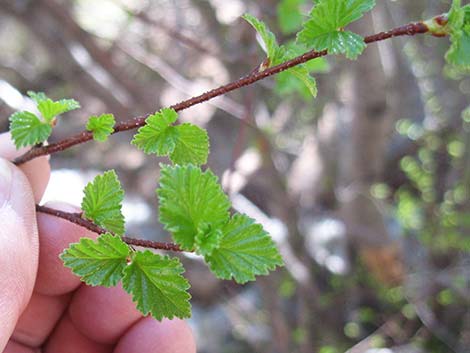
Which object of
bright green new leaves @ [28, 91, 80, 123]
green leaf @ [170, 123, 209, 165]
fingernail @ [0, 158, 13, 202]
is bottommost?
fingernail @ [0, 158, 13, 202]

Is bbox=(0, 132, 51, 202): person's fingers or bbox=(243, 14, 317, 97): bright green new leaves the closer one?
bbox=(243, 14, 317, 97): bright green new leaves

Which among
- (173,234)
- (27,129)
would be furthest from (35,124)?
(173,234)

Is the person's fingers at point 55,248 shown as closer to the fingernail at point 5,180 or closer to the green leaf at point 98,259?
the fingernail at point 5,180

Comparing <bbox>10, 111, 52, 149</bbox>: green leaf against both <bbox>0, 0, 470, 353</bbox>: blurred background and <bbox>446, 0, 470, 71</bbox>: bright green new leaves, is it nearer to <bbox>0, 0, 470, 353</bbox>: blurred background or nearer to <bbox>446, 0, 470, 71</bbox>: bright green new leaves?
<bbox>446, 0, 470, 71</bbox>: bright green new leaves

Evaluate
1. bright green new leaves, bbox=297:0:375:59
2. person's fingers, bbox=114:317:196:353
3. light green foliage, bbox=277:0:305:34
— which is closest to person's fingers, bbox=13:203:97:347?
person's fingers, bbox=114:317:196:353

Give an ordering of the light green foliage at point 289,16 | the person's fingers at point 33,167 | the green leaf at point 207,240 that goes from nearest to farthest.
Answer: the green leaf at point 207,240 < the person's fingers at point 33,167 < the light green foliage at point 289,16

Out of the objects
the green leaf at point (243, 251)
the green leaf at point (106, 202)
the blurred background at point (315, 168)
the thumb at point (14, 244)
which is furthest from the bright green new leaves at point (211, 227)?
the blurred background at point (315, 168)
